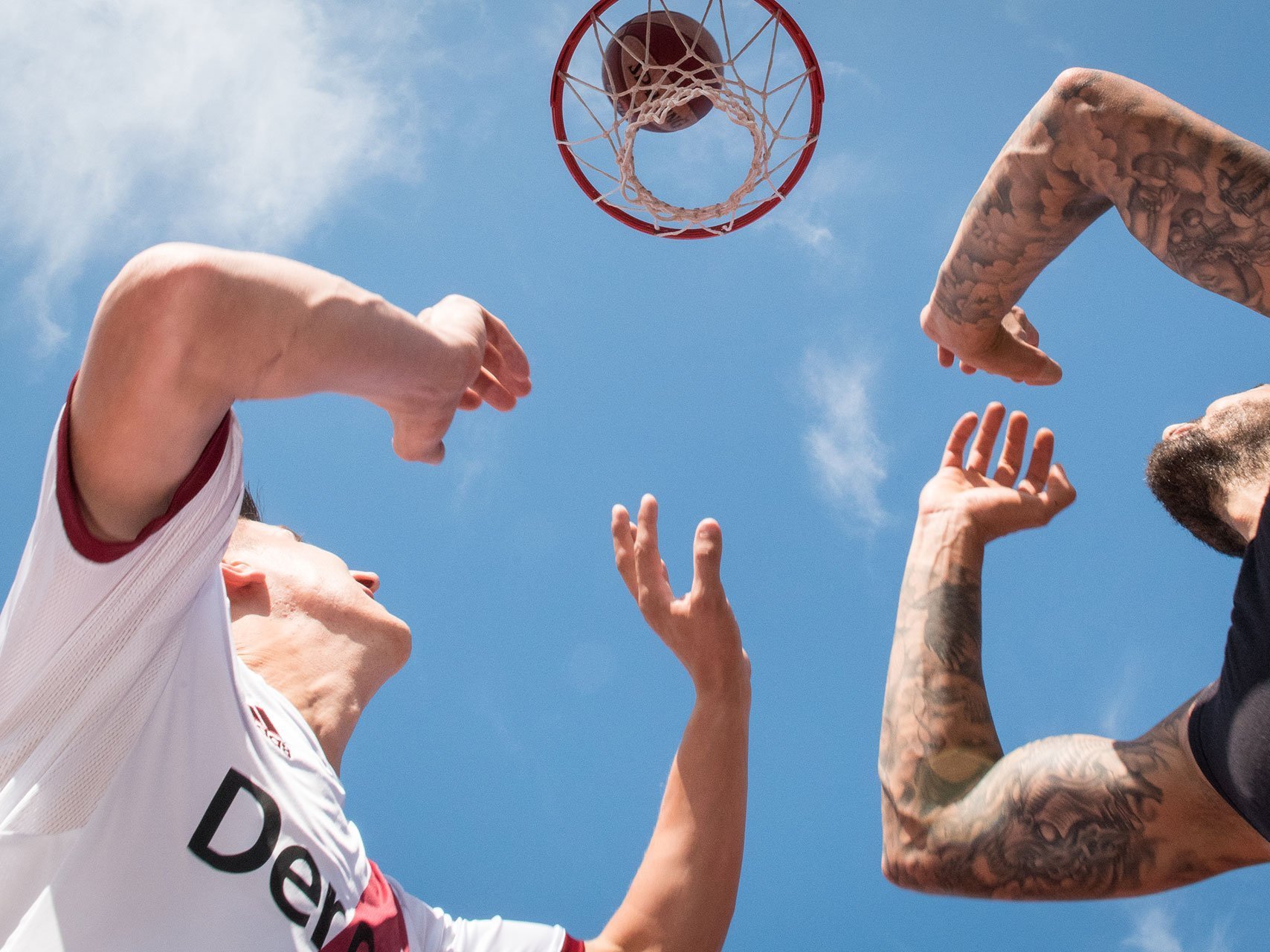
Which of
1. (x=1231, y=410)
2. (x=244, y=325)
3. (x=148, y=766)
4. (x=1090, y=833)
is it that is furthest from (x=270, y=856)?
(x=1231, y=410)

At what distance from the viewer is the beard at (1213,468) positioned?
3.15 metres

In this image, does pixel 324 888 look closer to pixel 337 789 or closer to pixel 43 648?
pixel 337 789

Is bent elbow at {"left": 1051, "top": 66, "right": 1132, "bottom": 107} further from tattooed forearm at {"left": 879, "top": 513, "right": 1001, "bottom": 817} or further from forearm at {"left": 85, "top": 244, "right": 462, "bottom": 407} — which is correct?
forearm at {"left": 85, "top": 244, "right": 462, "bottom": 407}

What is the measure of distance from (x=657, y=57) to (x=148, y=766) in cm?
378

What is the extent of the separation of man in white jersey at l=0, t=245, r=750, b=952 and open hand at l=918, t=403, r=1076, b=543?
3.25 feet

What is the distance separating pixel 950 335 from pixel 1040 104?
0.93m

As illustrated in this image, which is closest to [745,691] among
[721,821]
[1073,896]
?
[721,821]

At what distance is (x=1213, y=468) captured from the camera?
3236mm

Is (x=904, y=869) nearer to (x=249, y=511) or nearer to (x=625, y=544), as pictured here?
(x=625, y=544)

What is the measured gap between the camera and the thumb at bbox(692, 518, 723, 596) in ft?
8.76

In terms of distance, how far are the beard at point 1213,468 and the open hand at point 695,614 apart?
1.81 metres

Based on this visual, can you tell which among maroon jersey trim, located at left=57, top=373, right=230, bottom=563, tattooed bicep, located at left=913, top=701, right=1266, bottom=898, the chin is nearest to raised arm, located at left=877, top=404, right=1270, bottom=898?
tattooed bicep, located at left=913, top=701, right=1266, bottom=898

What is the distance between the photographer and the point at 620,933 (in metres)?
2.75

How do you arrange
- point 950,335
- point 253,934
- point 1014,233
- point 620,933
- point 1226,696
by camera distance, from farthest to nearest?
point 950,335, point 620,933, point 1014,233, point 1226,696, point 253,934
